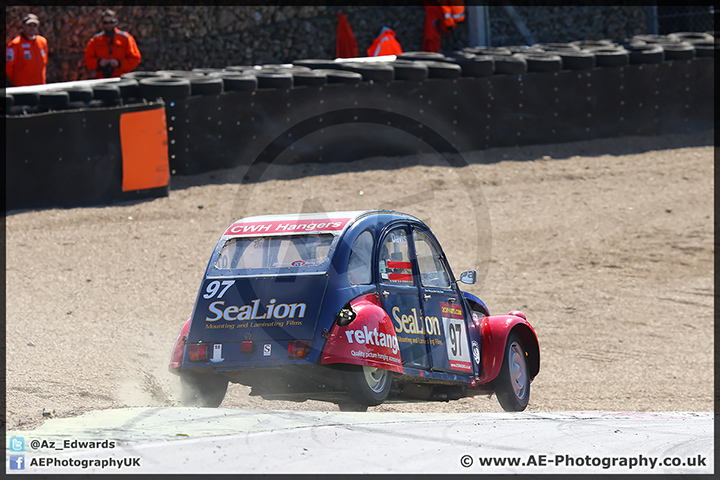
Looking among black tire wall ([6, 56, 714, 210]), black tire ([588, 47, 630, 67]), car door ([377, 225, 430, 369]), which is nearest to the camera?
car door ([377, 225, 430, 369])

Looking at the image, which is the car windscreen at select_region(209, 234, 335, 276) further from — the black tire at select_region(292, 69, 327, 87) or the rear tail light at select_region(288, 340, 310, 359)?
the black tire at select_region(292, 69, 327, 87)

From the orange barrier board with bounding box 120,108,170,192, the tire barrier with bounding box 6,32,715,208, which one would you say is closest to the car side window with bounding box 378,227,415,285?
the orange barrier board with bounding box 120,108,170,192

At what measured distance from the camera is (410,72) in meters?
14.8

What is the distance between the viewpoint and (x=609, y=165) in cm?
1569

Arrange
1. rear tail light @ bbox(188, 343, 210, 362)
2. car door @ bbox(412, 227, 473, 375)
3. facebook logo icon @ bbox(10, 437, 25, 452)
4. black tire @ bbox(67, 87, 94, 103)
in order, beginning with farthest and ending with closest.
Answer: black tire @ bbox(67, 87, 94, 103) → car door @ bbox(412, 227, 473, 375) → rear tail light @ bbox(188, 343, 210, 362) → facebook logo icon @ bbox(10, 437, 25, 452)

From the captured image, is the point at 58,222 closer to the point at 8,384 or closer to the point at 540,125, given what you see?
the point at 8,384

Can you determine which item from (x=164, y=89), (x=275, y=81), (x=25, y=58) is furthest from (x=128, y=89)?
(x=25, y=58)

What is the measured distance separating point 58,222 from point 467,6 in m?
12.8

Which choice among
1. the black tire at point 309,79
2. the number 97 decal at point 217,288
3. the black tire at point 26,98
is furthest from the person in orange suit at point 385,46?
the number 97 decal at point 217,288

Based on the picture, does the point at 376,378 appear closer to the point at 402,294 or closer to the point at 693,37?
the point at 402,294

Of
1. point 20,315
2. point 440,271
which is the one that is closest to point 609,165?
point 440,271

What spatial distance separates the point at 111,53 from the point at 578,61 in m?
8.55

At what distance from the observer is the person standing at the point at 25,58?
618 inches

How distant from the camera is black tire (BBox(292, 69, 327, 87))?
46.6ft
